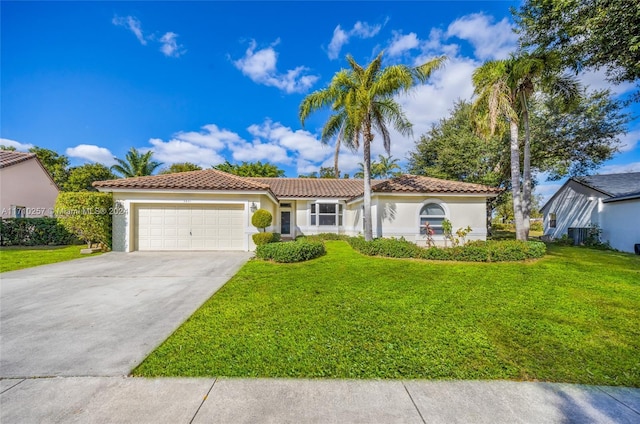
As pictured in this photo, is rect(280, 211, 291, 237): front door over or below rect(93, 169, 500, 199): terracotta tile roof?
below

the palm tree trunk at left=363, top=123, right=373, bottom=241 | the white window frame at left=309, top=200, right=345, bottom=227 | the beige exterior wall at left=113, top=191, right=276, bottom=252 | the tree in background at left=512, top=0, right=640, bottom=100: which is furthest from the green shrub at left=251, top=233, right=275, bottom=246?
the tree in background at left=512, top=0, right=640, bottom=100

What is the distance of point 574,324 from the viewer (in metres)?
4.57

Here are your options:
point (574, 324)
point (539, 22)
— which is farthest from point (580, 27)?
point (574, 324)

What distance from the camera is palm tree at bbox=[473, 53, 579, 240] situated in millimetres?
10867

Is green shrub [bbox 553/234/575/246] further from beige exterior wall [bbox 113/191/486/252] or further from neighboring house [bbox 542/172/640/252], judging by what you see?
beige exterior wall [bbox 113/191/486/252]

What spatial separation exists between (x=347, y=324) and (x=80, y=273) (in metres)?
9.12

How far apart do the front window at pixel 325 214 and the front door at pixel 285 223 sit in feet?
6.46

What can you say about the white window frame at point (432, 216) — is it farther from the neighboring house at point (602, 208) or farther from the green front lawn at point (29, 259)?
the green front lawn at point (29, 259)

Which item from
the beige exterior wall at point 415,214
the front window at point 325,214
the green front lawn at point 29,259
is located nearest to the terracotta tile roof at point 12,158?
the green front lawn at point 29,259

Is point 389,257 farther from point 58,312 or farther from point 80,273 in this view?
point 80,273

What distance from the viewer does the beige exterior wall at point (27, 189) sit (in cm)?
1730

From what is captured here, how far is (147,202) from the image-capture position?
12.6 m

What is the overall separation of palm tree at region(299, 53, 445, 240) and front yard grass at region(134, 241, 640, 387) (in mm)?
5992

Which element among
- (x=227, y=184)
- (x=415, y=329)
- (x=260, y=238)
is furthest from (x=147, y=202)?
(x=415, y=329)
